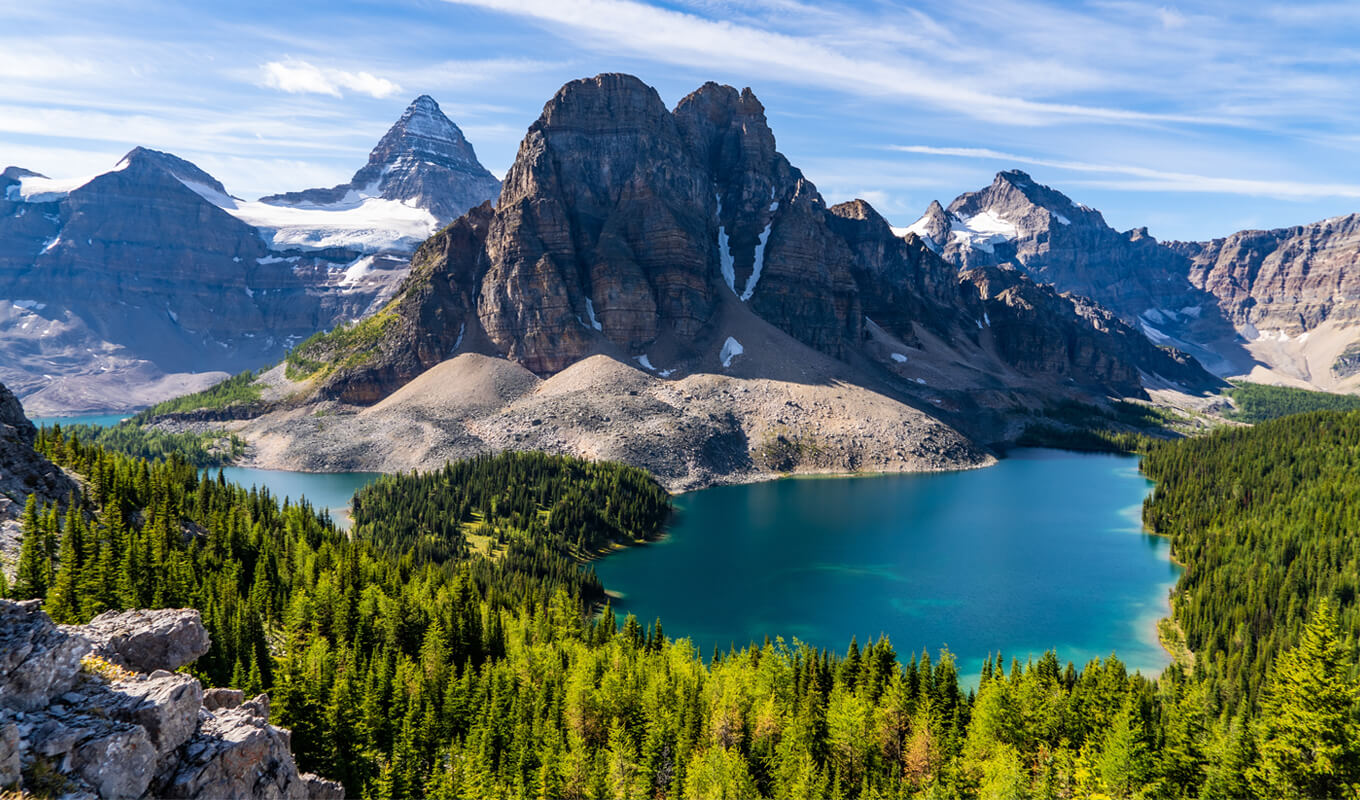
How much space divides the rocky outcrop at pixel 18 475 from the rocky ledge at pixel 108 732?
104 feet

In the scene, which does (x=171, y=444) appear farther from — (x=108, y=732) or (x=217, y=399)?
(x=108, y=732)

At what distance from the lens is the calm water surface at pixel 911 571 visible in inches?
2739

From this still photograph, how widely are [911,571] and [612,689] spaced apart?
53.5 meters

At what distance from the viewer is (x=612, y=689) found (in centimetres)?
4353

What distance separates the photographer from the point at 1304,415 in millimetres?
142375

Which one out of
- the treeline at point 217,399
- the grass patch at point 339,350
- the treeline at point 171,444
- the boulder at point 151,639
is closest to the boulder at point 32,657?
the boulder at point 151,639

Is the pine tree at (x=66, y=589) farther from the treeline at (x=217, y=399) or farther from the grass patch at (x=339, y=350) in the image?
the treeline at (x=217, y=399)

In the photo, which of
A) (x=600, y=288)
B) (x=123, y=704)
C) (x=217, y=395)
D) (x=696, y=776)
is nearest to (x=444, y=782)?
(x=696, y=776)

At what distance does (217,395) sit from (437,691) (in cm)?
17887

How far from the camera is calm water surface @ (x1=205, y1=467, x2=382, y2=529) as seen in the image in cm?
11769

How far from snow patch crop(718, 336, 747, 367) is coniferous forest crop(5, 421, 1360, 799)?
112 metres

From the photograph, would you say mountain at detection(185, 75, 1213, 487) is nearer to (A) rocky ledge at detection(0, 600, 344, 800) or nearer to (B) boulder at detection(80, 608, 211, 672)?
(B) boulder at detection(80, 608, 211, 672)

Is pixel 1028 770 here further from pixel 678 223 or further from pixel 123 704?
pixel 678 223

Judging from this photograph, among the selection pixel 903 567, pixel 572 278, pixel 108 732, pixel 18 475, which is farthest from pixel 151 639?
pixel 572 278
